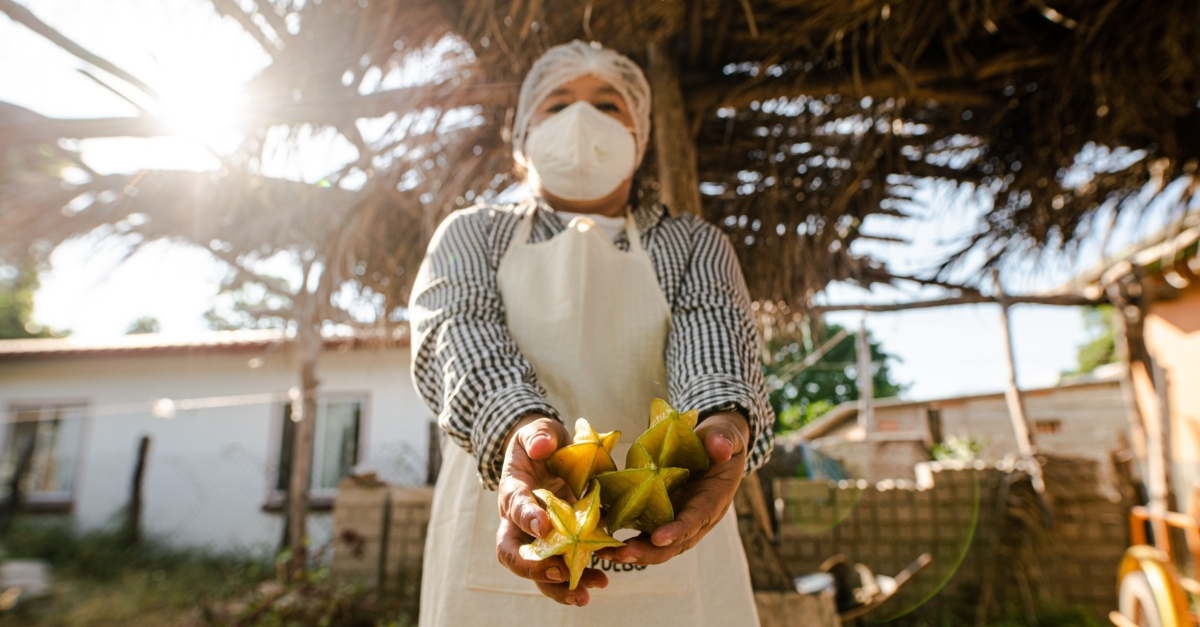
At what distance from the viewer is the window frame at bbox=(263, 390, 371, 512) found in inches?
350

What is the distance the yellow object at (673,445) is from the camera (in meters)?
0.92

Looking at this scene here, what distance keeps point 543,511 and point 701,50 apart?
2512mm

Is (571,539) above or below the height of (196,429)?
above

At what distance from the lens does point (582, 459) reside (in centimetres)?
92

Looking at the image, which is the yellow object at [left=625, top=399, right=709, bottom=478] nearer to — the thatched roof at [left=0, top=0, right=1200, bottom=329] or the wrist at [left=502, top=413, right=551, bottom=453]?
the wrist at [left=502, top=413, right=551, bottom=453]

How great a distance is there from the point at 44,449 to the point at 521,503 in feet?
42.5

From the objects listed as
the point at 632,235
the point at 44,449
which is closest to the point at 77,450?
the point at 44,449

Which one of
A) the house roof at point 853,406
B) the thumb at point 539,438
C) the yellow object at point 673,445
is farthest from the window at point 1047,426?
Answer: the thumb at point 539,438

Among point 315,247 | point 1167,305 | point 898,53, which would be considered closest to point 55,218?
point 315,247

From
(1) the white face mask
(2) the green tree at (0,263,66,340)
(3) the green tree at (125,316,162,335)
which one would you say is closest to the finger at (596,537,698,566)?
(1) the white face mask

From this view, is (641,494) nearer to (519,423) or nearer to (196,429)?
(519,423)

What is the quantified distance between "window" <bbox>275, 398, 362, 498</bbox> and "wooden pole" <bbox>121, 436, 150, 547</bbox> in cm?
172

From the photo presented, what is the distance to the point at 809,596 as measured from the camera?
1.92m

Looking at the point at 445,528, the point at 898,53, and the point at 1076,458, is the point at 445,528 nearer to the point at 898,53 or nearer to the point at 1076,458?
the point at 898,53
